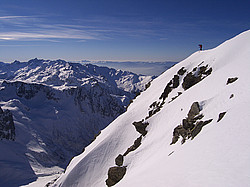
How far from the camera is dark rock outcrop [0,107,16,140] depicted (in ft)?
421

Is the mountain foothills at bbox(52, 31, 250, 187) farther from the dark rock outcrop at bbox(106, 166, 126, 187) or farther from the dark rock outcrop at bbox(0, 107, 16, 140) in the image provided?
the dark rock outcrop at bbox(0, 107, 16, 140)

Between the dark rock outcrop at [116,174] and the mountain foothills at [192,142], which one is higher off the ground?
the mountain foothills at [192,142]

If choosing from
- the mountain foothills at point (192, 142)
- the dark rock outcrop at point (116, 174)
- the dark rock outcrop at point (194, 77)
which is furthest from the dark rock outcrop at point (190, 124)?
the dark rock outcrop at point (194, 77)

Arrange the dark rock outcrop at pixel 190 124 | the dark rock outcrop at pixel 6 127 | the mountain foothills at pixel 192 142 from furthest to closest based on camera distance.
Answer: the dark rock outcrop at pixel 6 127 → the dark rock outcrop at pixel 190 124 → the mountain foothills at pixel 192 142

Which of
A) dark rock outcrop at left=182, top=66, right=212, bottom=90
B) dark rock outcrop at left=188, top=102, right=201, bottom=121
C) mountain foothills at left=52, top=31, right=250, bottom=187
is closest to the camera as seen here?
mountain foothills at left=52, top=31, right=250, bottom=187

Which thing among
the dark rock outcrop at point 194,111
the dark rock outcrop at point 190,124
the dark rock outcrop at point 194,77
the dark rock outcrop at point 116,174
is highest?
the dark rock outcrop at point 194,77

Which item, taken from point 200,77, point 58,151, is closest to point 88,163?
point 200,77

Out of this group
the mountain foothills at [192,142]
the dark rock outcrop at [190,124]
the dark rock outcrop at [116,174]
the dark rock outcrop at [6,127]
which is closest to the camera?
the mountain foothills at [192,142]

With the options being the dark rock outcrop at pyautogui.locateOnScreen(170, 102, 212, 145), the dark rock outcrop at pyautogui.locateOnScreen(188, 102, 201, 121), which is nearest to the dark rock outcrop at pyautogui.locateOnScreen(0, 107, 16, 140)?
the dark rock outcrop at pyautogui.locateOnScreen(170, 102, 212, 145)

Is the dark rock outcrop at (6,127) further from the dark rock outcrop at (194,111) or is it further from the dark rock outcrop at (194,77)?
the dark rock outcrop at (194,111)

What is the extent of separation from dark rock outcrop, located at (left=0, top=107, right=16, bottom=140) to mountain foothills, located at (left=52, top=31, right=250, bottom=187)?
392 ft

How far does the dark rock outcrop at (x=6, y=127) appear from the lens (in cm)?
12825

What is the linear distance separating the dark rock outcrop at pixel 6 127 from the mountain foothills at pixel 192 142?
119 meters

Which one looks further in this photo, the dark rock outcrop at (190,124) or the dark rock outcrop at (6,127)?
the dark rock outcrop at (6,127)
